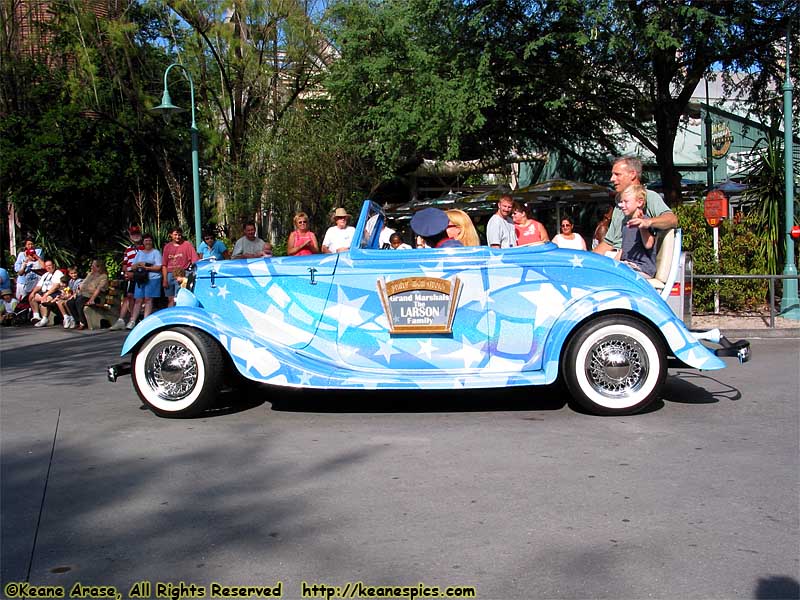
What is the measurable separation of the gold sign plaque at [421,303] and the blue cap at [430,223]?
36.0 inches

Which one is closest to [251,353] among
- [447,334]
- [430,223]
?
[447,334]

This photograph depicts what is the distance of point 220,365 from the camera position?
6.32 meters

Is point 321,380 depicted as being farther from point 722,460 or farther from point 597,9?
point 597,9

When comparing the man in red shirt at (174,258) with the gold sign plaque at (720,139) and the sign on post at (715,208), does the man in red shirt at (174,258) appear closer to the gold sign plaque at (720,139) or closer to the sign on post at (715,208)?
the sign on post at (715,208)

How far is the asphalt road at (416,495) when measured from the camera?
3379 mm

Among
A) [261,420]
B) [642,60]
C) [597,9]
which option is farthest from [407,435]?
[642,60]

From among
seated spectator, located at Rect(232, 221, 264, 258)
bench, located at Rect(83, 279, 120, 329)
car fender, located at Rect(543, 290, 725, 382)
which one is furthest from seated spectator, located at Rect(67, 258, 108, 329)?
car fender, located at Rect(543, 290, 725, 382)

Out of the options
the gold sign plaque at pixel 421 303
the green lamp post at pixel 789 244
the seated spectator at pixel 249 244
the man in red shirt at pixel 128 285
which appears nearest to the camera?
the gold sign plaque at pixel 421 303

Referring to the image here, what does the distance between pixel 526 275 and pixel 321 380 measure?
1673 mm

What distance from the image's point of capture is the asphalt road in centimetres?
338

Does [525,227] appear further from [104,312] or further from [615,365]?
[104,312]

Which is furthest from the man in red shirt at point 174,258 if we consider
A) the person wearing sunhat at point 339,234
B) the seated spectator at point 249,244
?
the person wearing sunhat at point 339,234

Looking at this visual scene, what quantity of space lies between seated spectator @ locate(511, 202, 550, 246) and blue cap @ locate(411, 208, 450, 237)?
7.09 ft

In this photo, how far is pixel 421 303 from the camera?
244 inches
